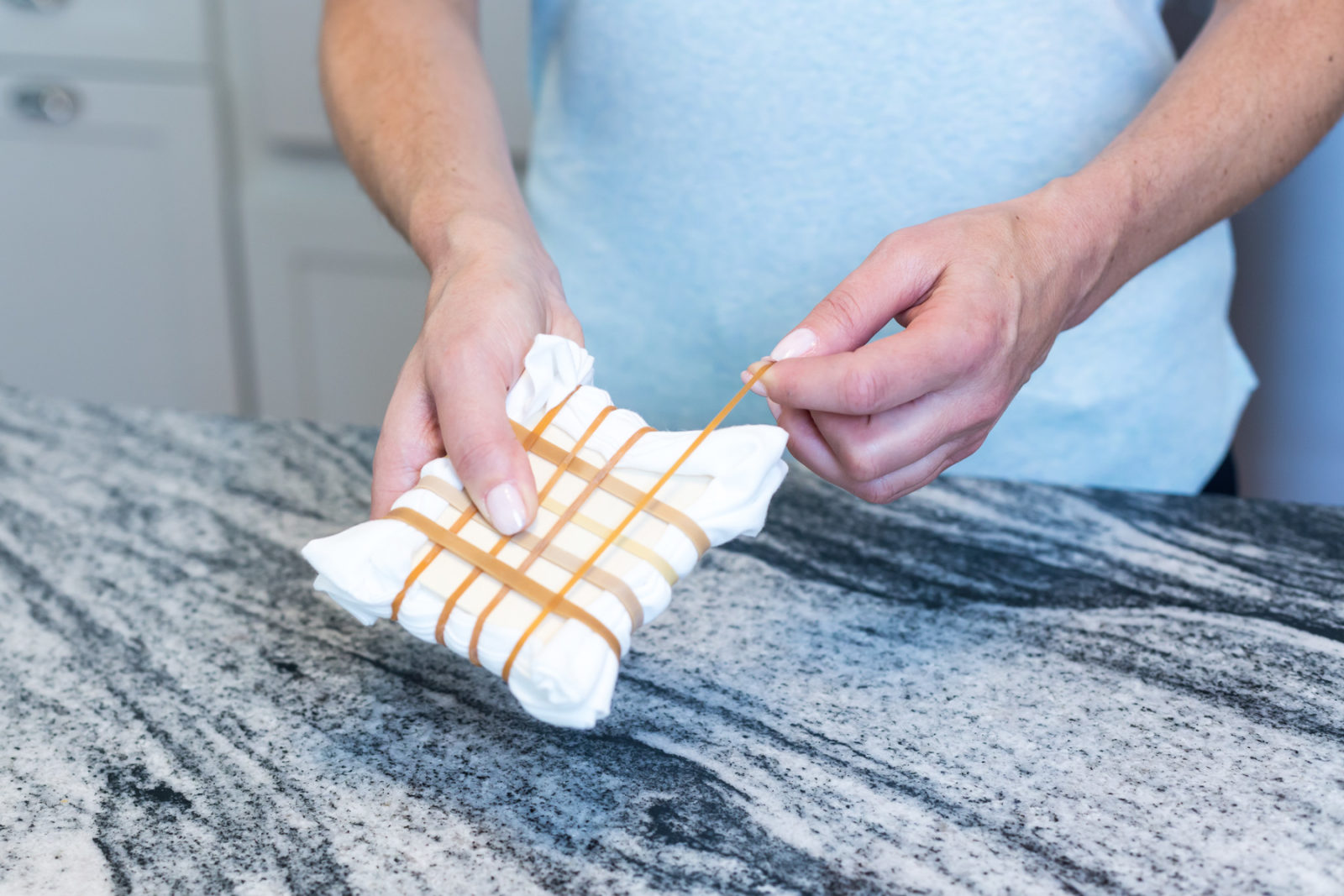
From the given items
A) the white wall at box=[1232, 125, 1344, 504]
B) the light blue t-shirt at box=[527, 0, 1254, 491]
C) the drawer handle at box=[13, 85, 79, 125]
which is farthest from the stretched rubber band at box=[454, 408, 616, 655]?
the drawer handle at box=[13, 85, 79, 125]

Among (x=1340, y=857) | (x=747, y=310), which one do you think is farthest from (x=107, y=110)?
(x=1340, y=857)

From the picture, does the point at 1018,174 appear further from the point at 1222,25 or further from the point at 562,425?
the point at 562,425

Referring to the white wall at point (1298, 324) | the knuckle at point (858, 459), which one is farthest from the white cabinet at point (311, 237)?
the knuckle at point (858, 459)

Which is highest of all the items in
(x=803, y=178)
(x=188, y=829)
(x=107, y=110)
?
(x=107, y=110)

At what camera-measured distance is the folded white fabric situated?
41 centimetres

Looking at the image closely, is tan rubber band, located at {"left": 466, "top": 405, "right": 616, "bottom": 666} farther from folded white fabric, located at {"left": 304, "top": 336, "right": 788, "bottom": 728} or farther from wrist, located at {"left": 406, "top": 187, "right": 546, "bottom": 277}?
wrist, located at {"left": 406, "top": 187, "right": 546, "bottom": 277}

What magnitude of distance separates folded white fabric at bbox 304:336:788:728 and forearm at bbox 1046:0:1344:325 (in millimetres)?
252

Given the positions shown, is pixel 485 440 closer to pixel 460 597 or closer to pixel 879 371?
pixel 460 597

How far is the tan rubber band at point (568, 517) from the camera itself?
16.5 inches

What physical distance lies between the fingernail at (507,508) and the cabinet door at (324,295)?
46.8 inches

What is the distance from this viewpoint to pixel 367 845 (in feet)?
1.36

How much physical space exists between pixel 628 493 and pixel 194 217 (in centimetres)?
140

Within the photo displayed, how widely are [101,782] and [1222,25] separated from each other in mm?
706

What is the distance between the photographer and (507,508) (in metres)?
0.44
